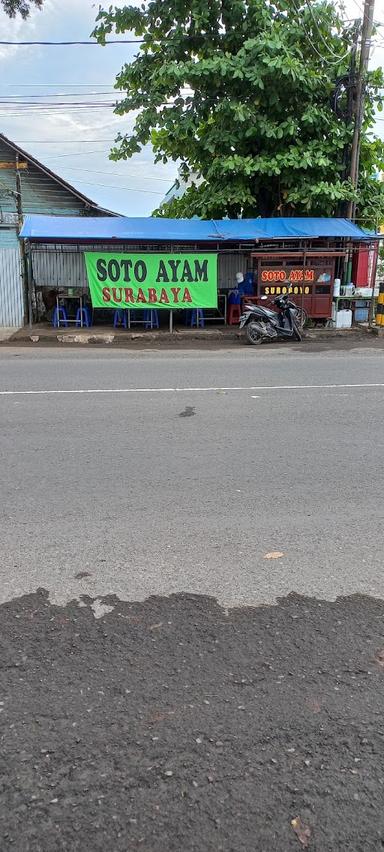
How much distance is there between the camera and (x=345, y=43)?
1728 centimetres

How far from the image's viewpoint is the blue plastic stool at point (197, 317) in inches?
679

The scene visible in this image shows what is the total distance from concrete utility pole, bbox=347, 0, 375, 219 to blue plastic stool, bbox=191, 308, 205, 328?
4.97 metres

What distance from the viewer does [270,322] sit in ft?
49.0

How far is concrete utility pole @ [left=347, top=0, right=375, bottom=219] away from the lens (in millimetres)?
16047

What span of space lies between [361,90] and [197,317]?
727cm

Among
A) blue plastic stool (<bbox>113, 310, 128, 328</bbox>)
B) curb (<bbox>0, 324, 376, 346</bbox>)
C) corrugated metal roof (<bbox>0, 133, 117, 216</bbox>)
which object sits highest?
corrugated metal roof (<bbox>0, 133, 117, 216</bbox>)

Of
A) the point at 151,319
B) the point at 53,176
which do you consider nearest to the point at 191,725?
the point at 151,319

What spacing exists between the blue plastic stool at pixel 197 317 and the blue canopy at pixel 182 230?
6.71 ft

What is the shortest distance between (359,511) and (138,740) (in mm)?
2627

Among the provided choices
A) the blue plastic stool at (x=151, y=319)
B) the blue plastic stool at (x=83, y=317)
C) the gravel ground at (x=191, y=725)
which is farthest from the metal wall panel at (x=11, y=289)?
the gravel ground at (x=191, y=725)

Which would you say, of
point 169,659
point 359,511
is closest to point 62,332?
point 359,511

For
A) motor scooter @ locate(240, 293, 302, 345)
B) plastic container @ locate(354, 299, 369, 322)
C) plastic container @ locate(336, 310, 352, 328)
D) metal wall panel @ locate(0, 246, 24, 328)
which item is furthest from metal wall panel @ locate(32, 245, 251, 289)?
Result: plastic container @ locate(354, 299, 369, 322)

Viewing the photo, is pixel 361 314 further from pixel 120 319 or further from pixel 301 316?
pixel 120 319

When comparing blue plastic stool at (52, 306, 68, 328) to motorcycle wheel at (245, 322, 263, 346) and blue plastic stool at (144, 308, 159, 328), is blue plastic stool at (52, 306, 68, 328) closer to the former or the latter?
blue plastic stool at (144, 308, 159, 328)
